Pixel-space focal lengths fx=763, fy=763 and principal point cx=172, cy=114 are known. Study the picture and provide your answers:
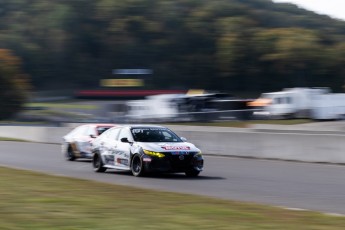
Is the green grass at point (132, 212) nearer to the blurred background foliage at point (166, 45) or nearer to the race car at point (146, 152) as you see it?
the race car at point (146, 152)

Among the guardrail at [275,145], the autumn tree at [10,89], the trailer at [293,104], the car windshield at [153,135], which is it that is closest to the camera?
the car windshield at [153,135]

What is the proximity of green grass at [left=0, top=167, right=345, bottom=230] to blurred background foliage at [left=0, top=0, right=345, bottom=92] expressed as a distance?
340 ft

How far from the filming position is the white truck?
4872 cm

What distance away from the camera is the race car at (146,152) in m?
17.2

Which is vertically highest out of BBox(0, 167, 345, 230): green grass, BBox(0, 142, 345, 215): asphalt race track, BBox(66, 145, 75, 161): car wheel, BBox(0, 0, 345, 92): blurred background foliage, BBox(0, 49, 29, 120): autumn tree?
BBox(0, 0, 345, 92): blurred background foliage

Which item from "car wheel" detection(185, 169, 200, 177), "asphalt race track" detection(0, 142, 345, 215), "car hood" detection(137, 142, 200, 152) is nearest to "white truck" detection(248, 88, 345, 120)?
"asphalt race track" detection(0, 142, 345, 215)

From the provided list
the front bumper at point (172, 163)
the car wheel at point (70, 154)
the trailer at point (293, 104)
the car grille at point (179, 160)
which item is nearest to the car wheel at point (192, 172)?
the front bumper at point (172, 163)

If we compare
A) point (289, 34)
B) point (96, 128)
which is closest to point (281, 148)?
point (96, 128)

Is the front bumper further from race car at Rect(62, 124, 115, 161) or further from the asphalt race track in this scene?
race car at Rect(62, 124, 115, 161)

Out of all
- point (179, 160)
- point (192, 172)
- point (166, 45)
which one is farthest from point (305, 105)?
point (166, 45)

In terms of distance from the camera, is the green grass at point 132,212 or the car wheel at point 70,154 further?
the car wheel at point 70,154

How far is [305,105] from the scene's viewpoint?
1996 inches

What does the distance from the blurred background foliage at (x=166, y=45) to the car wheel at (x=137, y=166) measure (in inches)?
3834

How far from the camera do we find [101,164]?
63.5 ft
